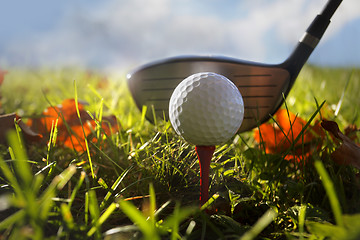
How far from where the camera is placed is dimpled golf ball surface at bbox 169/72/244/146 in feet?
4.25

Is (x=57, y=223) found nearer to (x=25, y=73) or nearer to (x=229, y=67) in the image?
(x=229, y=67)

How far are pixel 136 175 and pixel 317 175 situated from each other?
850 millimetres

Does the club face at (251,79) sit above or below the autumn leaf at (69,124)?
above

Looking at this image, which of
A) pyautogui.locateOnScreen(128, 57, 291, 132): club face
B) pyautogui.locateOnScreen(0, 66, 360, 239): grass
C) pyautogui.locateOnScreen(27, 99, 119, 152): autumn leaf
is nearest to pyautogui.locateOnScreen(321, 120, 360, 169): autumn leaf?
pyautogui.locateOnScreen(0, 66, 360, 239): grass

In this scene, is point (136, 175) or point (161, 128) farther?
point (161, 128)

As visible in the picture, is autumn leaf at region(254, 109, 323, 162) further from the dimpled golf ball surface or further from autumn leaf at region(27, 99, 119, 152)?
autumn leaf at region(27, 99, 119, 152)

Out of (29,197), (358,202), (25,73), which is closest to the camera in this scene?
(29,197)

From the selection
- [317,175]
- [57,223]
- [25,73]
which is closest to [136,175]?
[57,223]

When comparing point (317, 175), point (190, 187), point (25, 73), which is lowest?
point (25, 73)

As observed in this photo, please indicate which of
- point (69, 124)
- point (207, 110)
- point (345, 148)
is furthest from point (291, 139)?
point (69, 124)

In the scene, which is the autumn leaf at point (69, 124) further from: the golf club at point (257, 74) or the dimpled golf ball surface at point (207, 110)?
the dimpled golf ball surface at point (207, 110)

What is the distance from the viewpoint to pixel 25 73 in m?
5.98

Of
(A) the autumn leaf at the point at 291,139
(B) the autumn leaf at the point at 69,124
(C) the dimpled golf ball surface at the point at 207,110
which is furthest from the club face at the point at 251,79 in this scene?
(C) the dimpled golf ball surface at the point at 207,110

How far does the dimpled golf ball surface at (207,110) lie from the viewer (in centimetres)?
129
